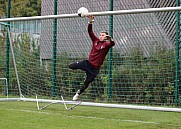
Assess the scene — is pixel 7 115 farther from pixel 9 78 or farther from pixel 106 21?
pixel 9 78

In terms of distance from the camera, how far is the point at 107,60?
42.3 ft

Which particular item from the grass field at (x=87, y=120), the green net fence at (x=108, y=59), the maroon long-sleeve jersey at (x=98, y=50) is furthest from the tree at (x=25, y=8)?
the maroon long-sleeve jersey at (x=98, y=50)

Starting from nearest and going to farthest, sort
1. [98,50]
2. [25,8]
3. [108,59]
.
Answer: [98,50], [108,59], [25,8]

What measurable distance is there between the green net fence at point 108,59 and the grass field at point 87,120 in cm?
137

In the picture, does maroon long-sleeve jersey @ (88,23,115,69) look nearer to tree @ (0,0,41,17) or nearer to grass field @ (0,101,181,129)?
grass field @ (0,101,181,129)

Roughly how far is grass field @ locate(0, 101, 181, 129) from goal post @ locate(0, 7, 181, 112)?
940mm

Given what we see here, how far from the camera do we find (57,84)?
13141 mm

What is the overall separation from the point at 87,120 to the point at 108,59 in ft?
14.0

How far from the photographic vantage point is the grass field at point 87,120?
8039 millimetres

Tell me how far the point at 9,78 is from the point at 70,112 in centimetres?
539

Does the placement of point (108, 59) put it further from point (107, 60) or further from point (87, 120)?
point (87, 120)

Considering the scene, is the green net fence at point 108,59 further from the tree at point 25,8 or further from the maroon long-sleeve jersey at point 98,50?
the tree at point 25,8

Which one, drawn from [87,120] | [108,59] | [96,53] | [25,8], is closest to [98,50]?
[96,53]

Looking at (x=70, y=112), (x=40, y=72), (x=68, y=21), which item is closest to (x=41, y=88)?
(x=40, y=72)
